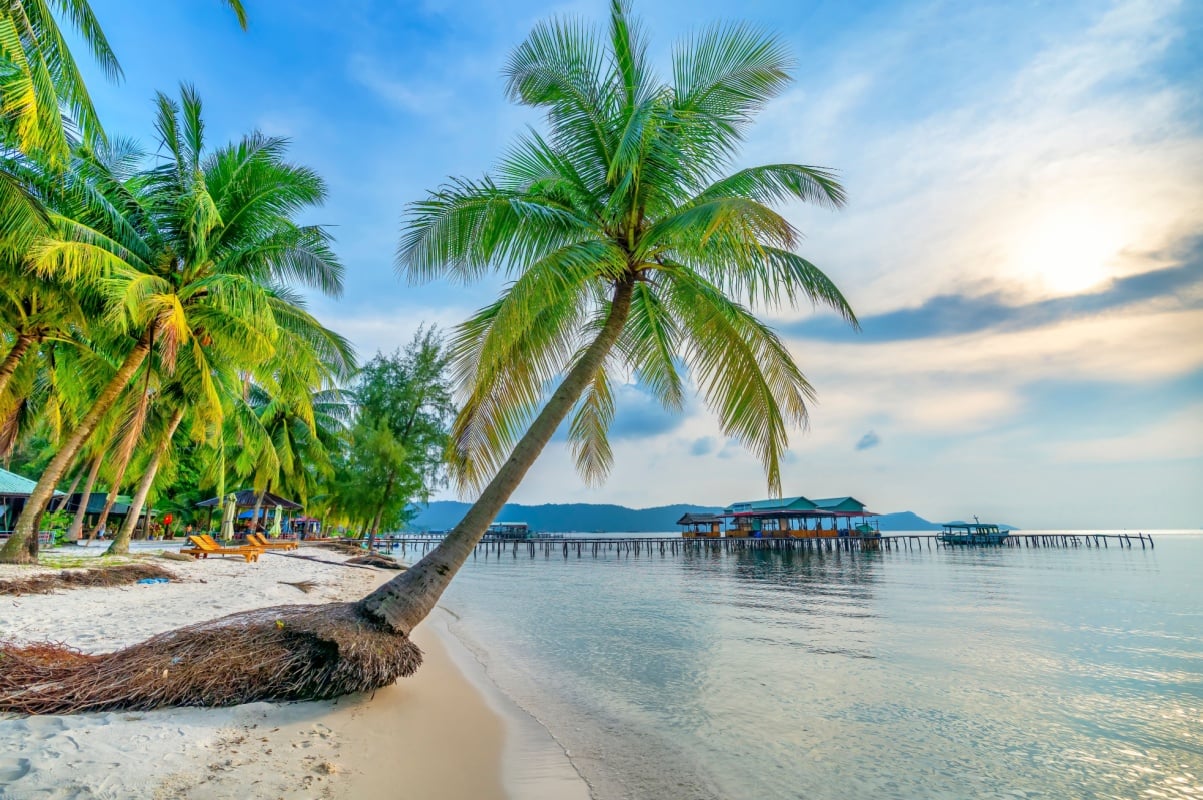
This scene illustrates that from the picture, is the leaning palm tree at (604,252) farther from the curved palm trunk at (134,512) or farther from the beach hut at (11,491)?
the beach hut at (11,491)

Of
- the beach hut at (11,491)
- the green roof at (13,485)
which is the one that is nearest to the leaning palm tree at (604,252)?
the beach hut at (11,491)

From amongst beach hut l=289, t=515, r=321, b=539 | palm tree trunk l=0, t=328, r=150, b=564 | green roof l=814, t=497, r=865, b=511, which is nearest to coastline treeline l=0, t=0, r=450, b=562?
palm tree trunk l=0, t=328, r=150, b=564

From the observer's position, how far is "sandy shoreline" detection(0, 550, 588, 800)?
327 cm

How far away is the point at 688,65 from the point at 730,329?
3424mm

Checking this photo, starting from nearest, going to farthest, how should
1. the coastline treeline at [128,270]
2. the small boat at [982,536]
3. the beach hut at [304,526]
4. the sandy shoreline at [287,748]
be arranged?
the sandy shoreline at [287,748] < the coastline treeline at [128,270] < the beach hut at [304,526] < the small boat at [982,536]

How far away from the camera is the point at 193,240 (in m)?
12.0

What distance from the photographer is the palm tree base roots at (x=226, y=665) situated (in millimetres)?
4199

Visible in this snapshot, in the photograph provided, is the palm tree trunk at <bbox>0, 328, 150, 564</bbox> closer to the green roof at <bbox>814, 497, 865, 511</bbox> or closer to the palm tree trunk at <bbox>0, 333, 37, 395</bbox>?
the palm tree trunk at <bbox>0, 333, 37, 395</bbox>

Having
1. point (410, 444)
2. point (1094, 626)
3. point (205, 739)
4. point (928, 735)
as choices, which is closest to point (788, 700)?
point (928, 735)

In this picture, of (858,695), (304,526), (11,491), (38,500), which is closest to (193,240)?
(38,500)

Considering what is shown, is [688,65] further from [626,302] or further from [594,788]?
[594,788]

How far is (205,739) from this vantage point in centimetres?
390

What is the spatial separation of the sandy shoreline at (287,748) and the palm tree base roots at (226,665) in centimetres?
15

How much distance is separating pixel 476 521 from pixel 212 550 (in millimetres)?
17151
